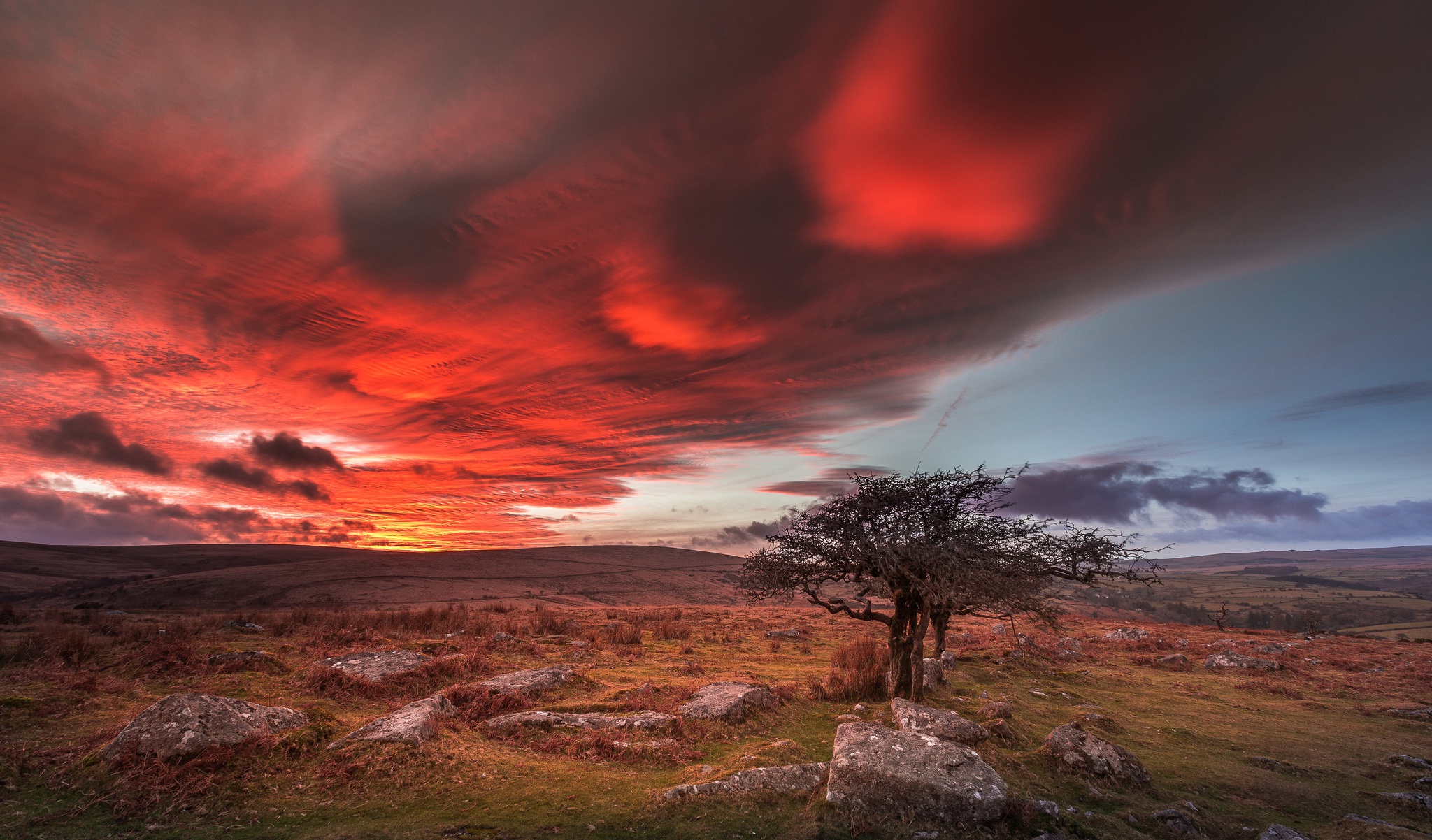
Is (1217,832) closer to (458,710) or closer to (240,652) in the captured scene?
(458,710)

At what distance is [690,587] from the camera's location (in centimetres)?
9100

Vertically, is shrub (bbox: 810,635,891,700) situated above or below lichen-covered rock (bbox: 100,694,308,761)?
below

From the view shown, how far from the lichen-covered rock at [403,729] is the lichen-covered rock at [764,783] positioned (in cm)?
470

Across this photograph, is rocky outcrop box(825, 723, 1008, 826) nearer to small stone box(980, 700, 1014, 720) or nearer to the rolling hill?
small stone box(980, 700, 1014, 720)

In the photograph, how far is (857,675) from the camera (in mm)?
16000

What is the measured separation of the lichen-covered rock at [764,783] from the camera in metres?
8.54

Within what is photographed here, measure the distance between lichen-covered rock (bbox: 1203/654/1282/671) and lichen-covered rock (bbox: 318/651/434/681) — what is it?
31.1m

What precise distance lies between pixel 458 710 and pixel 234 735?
13.5 ft

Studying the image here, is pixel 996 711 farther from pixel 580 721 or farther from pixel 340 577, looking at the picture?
pixel 340 577

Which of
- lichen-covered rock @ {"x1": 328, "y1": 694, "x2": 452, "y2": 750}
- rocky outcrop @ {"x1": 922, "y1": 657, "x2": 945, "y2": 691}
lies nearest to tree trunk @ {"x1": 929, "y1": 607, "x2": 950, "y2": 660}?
rocky outcrop @ {"x1": 922, "y1": 657, "x2": 945, "y2": 691}

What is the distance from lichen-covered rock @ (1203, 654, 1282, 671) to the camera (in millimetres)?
22484

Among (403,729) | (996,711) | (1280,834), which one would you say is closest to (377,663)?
(403,729)

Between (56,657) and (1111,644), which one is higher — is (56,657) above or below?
above

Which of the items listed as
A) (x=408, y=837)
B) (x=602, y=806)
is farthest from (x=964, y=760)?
(x=408, y=837)
